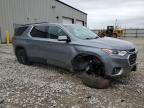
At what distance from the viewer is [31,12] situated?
67.7 ft

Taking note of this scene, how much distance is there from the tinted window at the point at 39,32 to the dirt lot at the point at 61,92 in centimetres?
128

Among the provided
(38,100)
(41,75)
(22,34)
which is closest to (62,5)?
(22,34)

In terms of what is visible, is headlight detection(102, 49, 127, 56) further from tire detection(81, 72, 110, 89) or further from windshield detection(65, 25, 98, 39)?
windshield detection(65, 25, 98, 39)

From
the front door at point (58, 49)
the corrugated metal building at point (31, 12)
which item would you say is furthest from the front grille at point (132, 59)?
the corrugated metal building at point (31, 12)

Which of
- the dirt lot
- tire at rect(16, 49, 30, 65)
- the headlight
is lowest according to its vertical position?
the dirt lot

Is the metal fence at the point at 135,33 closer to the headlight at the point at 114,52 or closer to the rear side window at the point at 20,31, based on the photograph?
the rear side window at the point at 20,31

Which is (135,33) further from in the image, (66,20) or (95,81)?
(95,81)

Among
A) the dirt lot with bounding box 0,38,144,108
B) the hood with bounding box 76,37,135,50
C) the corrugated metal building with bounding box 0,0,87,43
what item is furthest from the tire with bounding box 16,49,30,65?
the corrugated metal building with bounding box 0,0,87,43

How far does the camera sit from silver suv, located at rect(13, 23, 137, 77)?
488 centimetres

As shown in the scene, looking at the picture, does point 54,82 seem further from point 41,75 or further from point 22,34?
point 22,34

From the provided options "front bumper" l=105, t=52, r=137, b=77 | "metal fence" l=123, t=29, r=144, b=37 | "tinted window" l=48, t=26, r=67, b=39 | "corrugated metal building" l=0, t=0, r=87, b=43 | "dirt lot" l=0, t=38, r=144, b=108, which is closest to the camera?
"dirt lot" l=0, t=38, r=144, b=108

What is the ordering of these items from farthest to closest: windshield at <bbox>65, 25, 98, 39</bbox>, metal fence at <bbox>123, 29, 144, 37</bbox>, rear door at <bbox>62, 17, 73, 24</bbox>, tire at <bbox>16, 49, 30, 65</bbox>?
metal fence at <bbox>123, 29, 144, 37</bbox> < rear door at <bbox>62, 17, 73, 24</bbox> < tire at <bbox>16, 49, 30, 65</bbox> < windshield at <bbox>65, 25, 98, 39</bbox>

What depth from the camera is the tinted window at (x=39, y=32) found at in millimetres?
6522

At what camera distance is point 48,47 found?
621 centimetres
